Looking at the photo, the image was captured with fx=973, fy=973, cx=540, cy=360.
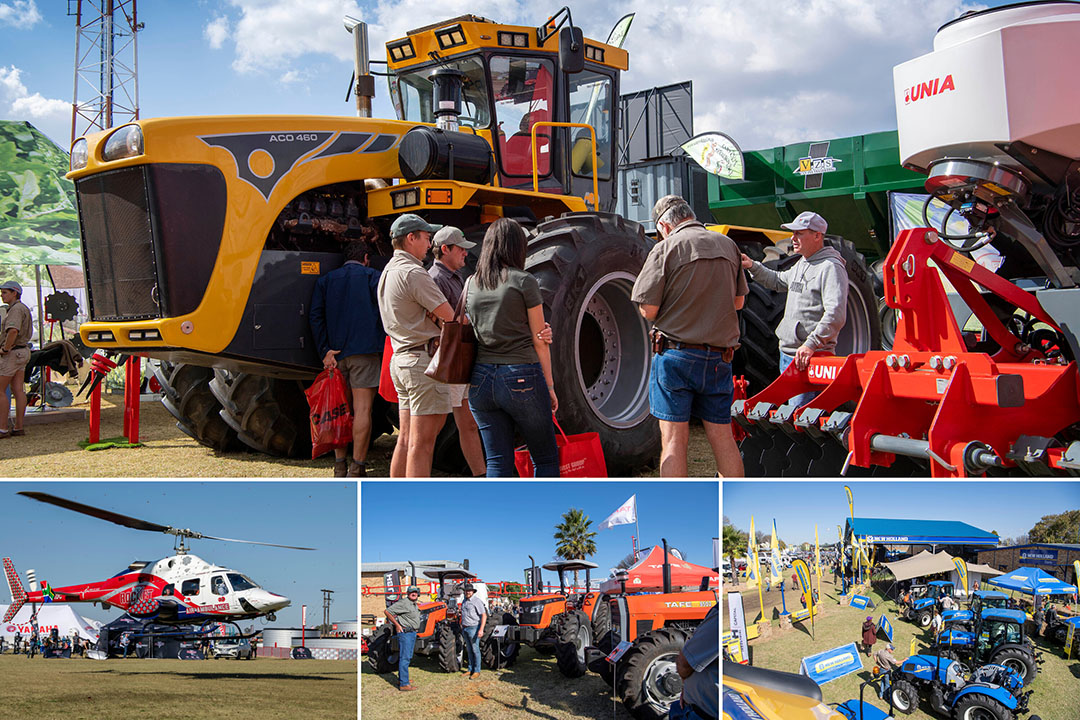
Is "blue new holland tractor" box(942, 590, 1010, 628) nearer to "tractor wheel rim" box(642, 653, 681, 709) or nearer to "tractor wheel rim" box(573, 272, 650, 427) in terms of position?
"tractor wheel rim" box(642, 653, 681, 709)

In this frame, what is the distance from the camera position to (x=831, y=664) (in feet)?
9.12

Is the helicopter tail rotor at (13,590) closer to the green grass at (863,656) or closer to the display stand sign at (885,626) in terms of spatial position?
the green grass at (863,656)

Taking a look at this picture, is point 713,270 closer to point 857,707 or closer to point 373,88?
point 857,707

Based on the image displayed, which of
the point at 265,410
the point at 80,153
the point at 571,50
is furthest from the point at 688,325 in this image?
the point at 80,153

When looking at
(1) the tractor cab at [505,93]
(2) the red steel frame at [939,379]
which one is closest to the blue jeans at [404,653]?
(2) the red steel frame at [939,379]

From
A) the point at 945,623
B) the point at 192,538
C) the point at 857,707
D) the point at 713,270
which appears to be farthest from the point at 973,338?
the point at 192,538

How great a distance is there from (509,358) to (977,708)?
2229 mm

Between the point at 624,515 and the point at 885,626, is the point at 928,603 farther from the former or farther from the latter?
the point at 624,515

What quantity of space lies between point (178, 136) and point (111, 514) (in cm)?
303

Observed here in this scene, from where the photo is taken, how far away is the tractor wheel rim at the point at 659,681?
9.36ft

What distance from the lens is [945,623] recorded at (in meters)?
2.86

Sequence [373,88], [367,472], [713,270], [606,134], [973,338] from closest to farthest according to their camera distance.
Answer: [713,270] < [973,338] < [367,472] < [373,88] < [606,134]

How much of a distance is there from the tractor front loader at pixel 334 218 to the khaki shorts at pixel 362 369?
21 cm

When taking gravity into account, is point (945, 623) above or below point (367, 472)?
below
